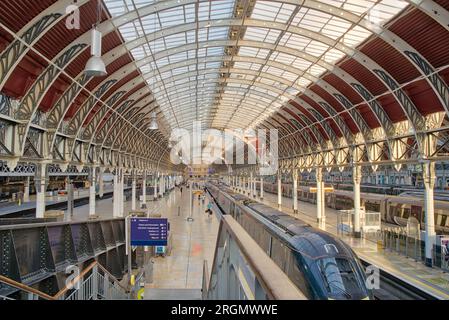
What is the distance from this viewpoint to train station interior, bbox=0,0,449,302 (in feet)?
37.6

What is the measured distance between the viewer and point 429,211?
20031 mm

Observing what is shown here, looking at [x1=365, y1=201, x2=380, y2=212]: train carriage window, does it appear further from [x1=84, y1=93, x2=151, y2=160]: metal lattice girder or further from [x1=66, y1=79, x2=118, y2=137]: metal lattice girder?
[x1=66, y1=79, x2=118, y2=137]: metal lattice girder

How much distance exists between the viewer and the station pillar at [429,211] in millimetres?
19453

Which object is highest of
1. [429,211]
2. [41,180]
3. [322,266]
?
[41,180]

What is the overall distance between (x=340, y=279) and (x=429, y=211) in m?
12.3

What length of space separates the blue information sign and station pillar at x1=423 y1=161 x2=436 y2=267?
47.0 feet

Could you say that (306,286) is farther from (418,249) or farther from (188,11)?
(188,11)

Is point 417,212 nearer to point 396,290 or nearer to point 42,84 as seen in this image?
point 396,290

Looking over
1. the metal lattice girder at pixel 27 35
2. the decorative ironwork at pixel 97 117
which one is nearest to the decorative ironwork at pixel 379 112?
the decorative ironwork at pixel 97 117

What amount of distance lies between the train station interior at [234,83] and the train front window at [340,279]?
4 cm

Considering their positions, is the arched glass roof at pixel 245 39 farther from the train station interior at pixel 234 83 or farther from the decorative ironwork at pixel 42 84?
the decorative ironwork at pixel 42 84

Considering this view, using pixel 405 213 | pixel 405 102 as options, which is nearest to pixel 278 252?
pixel 405 102

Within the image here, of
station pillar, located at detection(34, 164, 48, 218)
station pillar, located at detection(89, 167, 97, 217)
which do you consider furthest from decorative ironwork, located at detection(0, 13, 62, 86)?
station pillar, located at detection(89, 167, 97, 217)
